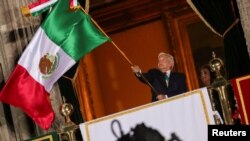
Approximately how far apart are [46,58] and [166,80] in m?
1.67

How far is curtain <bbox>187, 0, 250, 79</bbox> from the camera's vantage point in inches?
309

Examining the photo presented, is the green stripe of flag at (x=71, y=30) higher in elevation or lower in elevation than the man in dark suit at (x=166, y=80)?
higher

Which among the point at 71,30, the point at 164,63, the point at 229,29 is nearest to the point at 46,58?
the point at 71,30

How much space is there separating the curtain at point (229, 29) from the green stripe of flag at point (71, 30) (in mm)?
1753

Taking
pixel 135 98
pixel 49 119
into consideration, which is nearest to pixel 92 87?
pixel 135 98

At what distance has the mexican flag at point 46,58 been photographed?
730 cm

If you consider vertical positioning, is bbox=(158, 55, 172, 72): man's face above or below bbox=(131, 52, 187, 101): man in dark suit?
above

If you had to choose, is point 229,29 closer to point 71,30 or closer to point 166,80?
point 166,80

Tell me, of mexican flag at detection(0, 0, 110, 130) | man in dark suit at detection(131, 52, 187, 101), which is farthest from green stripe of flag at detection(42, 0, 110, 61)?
man in dark suit at detection(131, 52, 187, 101)

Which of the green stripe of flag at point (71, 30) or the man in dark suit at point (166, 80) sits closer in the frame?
the green stripe of flag at point (71, 30)

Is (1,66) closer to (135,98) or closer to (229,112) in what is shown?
(229,112)

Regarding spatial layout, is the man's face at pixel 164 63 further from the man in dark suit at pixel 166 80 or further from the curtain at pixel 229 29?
the curtain at pixel 229 29

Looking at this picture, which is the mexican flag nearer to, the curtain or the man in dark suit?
the man in dark suit

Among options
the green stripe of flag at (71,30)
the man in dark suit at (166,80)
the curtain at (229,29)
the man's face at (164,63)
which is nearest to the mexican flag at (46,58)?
the green stripe of flag at (71,30)
